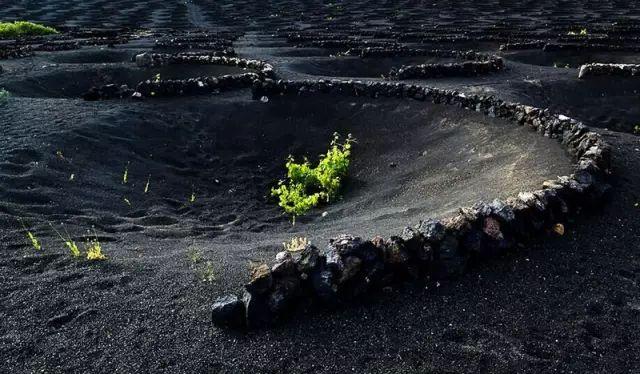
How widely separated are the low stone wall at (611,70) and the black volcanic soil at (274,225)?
0.63 metres

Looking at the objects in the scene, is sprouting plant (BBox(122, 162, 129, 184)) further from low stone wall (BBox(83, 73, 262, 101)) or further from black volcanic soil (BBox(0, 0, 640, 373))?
low stone wall (BBox(83, 73, 262, 101))

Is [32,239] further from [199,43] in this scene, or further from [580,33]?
[580,33]

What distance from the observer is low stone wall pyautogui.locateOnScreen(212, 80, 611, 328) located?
234 inches

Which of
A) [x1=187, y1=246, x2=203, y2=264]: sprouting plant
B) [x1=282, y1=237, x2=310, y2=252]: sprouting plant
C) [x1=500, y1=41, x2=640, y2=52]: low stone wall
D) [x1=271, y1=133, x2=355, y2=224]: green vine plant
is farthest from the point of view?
[x1=500, y1=41, x2=640, y2=52]: low stone wall

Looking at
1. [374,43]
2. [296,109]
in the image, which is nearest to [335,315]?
[296,109]

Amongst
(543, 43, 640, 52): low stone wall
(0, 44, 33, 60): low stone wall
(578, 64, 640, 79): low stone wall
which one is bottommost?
(578, 64, 640, 79): low stone wall

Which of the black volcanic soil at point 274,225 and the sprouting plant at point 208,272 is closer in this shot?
the black volcanic soil at point 274,225

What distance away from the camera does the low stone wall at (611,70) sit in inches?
701

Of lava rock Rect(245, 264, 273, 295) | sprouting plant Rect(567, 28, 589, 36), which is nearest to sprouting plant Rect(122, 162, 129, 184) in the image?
lava rock Rect(245, 264, 273, 295)

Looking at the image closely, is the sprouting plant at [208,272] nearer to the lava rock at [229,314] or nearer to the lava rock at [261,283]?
the lava rock at [229,314]

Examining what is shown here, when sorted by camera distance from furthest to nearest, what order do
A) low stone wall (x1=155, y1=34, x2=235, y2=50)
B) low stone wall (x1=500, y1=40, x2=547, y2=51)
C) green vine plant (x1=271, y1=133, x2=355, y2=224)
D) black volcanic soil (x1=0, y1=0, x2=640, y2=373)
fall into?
low stone wall (x1=155, y1=34, x2=235, y2=50), low stone wall (x1=500, y1=40, x2=547, y2=51), green vine plant (x1=271, y1=133, x2=355, y2=224), black volcanic soil (x1=0, y1=0, x2=640, y2=373)

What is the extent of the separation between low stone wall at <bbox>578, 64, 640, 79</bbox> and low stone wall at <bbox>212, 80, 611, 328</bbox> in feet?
37.7

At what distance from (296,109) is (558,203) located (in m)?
10.5

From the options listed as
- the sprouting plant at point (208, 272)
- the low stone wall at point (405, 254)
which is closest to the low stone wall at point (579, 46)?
the low stone wall at point (405, 254)
